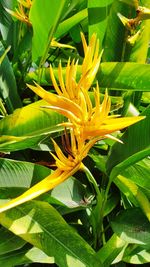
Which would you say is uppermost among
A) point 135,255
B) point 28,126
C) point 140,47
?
point 140,47

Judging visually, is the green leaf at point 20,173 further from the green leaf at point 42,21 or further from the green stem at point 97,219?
the green leaf at point 42,21

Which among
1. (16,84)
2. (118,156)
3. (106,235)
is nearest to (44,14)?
(16,84)

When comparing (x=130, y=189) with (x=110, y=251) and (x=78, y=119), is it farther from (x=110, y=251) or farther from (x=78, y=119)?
(x=78, y=119)

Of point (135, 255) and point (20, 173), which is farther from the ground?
point (20, 173)

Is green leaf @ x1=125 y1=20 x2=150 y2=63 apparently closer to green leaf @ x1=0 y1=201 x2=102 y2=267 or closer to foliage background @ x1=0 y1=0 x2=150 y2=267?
foliage background @ x1=0 y1=0 x2=150 y2=267

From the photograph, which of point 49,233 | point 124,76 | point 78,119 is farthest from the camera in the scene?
point 124,76

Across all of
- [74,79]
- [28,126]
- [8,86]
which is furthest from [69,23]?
[74,79]

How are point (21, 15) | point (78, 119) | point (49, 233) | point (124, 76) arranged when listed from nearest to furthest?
point (78, 119) → point (49, 233) → point (124, 76) → point (21, 15)

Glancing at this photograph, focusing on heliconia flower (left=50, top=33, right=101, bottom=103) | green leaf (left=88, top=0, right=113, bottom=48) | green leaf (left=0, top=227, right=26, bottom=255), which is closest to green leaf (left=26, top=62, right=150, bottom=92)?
green leaf (left=88, top=0, right=113, bottom=48)
